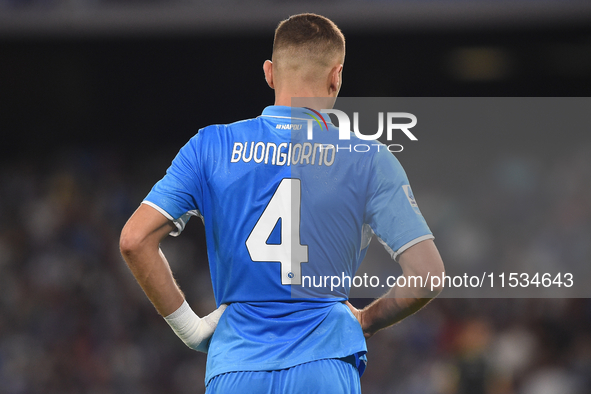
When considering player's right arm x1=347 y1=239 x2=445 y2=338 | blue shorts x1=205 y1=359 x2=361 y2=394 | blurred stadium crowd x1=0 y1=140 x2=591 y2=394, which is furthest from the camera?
blurred stadium crowd x1=0 y1=140 x2=591 y2=394

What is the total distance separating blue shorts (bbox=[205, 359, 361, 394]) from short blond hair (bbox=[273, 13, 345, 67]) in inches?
39.6

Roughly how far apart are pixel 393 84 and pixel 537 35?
79.0 inches

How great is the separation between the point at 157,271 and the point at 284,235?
429mm

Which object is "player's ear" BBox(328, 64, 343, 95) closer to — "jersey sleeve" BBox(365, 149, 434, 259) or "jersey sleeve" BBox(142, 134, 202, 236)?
"jersey sleeve" BBox(365, 149, 434, 259)

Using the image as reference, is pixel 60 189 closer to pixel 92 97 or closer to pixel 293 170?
pixel 92 97

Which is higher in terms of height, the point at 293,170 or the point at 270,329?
the point at 293,170

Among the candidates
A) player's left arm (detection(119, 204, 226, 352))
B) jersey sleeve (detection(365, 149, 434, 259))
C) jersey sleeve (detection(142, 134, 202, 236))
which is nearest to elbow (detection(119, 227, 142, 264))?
player's left arm (detection(119, 204, 226, 352))

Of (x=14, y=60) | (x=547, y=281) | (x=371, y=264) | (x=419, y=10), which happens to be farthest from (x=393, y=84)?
(x=14, y=60)

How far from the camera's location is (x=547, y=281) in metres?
7.95

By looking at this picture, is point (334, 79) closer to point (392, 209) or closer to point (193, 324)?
point (392, 209)

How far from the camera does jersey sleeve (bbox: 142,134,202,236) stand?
6.57ft

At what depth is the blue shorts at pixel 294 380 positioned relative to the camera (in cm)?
188

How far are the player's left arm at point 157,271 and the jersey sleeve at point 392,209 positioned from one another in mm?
583

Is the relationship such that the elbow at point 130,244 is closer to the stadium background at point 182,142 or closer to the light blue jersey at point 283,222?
the light blue jersey at point 283,222
